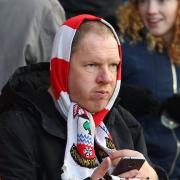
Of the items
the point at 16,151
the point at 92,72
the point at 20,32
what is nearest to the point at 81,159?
the point at 16,151

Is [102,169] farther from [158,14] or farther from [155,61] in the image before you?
[158,14]

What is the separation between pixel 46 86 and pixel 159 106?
121 cm

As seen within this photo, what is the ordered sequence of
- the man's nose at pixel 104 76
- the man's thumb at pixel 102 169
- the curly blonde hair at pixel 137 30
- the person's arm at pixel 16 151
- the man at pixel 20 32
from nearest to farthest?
the man's thumb at pixel 102 169 → the person's arm at pixel 16 151 → the man's nose at pixel 104 76 → the man at pixel 20 32 → the curly blonde hair at pixel 137 30

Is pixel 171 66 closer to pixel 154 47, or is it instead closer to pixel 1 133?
pixel 154 47

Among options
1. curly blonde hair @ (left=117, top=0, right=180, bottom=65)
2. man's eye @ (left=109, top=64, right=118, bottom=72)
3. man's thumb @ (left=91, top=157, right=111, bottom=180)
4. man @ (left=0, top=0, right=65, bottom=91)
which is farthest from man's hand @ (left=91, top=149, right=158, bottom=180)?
curly blonde hair @ (left=117, top=0, right=180, bottom=65)

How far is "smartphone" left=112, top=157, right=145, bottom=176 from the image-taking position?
8.25 feet

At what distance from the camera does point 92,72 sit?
2.67m

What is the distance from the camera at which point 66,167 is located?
256 cm

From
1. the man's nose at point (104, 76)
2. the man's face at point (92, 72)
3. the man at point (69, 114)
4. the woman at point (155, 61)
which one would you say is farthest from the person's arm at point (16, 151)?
the woman at point (155, 61)

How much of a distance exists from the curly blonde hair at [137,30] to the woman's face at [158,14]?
0.04 metres

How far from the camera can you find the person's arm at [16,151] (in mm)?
2549

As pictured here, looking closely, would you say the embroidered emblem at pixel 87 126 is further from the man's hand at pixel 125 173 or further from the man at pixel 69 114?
the man's hand at pixel 125 173

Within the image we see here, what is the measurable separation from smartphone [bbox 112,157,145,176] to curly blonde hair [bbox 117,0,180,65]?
158cm

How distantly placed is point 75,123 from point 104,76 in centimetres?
25
